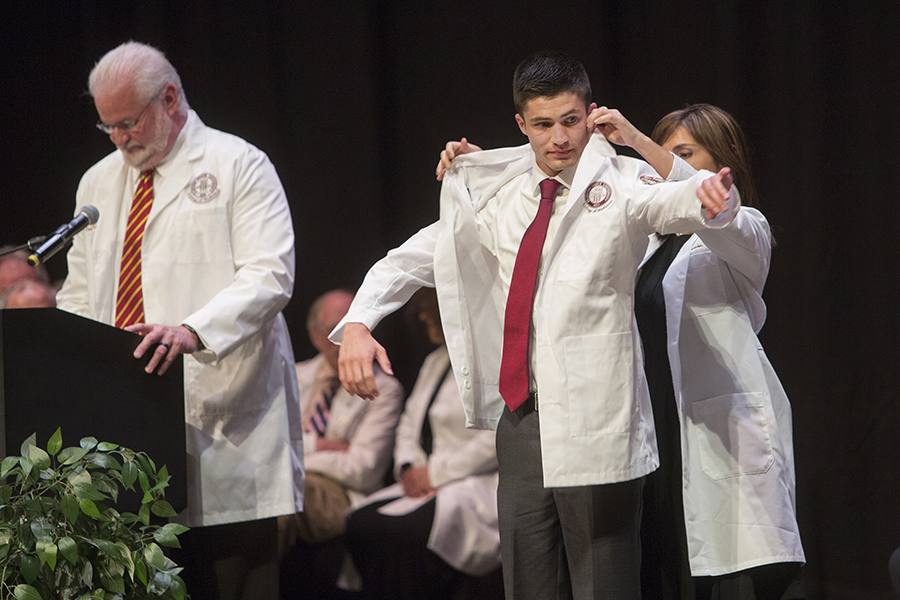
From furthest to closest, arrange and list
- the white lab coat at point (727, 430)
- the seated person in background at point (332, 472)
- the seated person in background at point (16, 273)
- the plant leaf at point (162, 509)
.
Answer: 1. the seated person in background at point (16, 273)
2. the seated person in background at point (332, 472)
3. the white lab coat at point (727, 430)
4. the plant leaf at point (162, 509)

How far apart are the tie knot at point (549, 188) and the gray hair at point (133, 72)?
4.34ft

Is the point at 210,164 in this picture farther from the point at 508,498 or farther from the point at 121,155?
the point at 508,498

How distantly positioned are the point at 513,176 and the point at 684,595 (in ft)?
3.57

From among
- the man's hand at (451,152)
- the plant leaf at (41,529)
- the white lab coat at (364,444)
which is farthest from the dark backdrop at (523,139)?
the plant leaf at (41,529)

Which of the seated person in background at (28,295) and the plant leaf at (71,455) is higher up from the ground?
the seated person in background at (28,295)

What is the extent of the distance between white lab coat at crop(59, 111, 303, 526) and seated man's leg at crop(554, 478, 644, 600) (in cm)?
105

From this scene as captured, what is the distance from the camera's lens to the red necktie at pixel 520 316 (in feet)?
5.99

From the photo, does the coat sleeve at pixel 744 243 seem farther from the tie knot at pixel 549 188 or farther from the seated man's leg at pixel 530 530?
the seated man's leg at pixel 530 530

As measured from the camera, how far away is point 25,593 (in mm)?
1646

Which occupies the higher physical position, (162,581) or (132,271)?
(132,271)

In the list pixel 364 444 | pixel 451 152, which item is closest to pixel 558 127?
pixel 451 152

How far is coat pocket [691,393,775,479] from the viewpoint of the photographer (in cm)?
205

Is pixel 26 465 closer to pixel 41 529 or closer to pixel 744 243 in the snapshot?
pixel 41 529

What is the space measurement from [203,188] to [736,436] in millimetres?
1628
